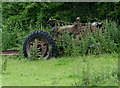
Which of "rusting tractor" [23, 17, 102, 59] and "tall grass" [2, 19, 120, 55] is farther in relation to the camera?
"rusting tractor" [23, 17, 102, 59]

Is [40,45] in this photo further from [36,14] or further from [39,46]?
[36,14]

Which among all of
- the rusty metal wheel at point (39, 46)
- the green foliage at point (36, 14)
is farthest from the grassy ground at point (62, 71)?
the green foliage at point (36, 14)

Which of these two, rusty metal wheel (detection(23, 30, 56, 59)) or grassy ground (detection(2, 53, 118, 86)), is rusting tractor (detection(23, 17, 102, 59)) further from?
grassy ground (detection(2, 53, 118, 86))

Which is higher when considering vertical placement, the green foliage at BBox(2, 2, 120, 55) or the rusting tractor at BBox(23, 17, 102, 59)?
the green foliage at BBox(2, 2, 120, 55)

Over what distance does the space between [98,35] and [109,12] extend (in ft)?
10.6

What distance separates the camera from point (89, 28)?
13891 mm

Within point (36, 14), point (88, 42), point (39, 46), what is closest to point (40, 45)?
point (39, 46)

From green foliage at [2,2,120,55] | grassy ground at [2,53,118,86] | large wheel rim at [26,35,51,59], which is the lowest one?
grassy ground at [2,53,118,86]

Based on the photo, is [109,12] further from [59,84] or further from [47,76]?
[59,84]

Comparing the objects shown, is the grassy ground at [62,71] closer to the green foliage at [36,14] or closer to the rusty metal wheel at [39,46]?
the rusty metal wheel at [39,46]

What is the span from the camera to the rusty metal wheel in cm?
1300

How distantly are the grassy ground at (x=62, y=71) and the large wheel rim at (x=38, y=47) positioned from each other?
36cm

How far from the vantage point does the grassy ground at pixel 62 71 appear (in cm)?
797

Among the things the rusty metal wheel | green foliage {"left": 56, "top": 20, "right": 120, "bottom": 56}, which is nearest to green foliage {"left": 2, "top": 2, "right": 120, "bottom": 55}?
the rusty metal wheel
